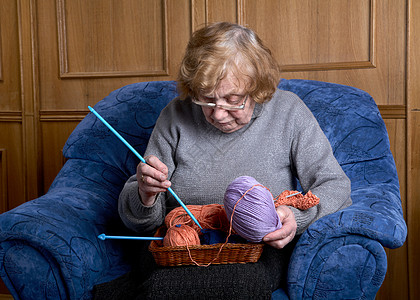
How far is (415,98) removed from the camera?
183 cm

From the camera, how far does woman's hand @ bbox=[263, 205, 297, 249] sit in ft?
3.39

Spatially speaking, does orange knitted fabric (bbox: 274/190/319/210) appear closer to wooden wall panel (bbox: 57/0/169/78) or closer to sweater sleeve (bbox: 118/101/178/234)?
sweater sleeve (bbox: 118/101/178/234)

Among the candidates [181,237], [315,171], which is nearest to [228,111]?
[315,171]

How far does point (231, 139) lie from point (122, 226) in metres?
0.46

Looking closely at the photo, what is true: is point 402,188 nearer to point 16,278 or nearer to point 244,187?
point 244,187

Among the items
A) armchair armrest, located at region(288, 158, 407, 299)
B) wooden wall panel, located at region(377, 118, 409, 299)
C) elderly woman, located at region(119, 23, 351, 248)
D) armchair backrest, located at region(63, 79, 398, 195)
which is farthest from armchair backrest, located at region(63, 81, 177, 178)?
wooden wall panel, located at region(377, 118, 409, 299)

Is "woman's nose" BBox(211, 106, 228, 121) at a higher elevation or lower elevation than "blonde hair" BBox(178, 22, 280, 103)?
lower

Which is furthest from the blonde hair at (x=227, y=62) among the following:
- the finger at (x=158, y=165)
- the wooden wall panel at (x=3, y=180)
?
the wooden wall panel at (x=3, y=180)

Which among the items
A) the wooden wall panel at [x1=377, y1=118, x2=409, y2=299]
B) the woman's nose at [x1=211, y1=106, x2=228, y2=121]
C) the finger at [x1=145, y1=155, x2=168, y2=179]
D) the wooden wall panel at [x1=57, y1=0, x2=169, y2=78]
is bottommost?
the wooden wall panel at [x1=377, y1=118, x2=409, y2=299]

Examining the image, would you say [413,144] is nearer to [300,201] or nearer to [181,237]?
[300,201]

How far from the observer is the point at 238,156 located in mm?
1352

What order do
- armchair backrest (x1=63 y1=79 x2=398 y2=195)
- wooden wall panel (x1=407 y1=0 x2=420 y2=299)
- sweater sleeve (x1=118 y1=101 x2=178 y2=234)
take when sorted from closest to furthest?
sweater sleeve (x1=118 y1=101 x2=178 y2=234), armchair backrest (x1=63 y1=79 x2=398 y2=195), wooden wall panel (x1=407 y1=0 x2=420 y2=299)

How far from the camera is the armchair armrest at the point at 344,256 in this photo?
41.0 inches

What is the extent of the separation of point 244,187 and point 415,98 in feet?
3.71
